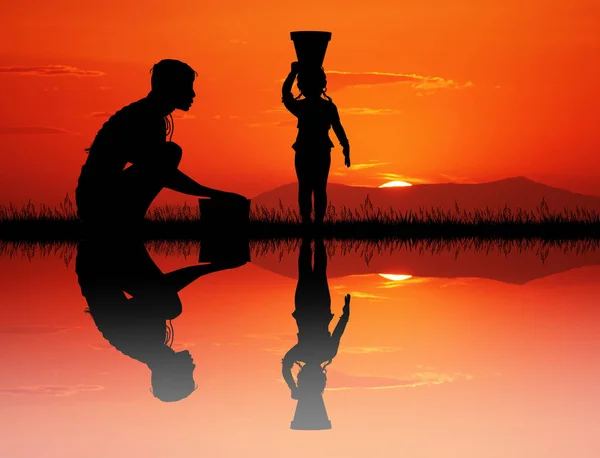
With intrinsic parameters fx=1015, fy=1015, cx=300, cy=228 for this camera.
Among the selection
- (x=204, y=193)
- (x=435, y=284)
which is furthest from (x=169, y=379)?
(x=204, y=193)

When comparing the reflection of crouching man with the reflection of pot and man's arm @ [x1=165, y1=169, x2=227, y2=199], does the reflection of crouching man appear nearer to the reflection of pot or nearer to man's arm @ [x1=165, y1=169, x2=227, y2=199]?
man's arm @ [x1=165, y1=169, x2=227, y2=199]

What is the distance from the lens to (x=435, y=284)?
8.34 m

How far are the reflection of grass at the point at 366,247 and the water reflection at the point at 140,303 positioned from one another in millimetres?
729


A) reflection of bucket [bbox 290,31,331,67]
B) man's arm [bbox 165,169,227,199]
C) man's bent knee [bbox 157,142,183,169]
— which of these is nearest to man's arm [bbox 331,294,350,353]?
man's arm [bbox 165,169,227,199]

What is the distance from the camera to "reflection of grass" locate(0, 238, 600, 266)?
11.8 meters

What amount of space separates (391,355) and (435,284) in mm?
3436

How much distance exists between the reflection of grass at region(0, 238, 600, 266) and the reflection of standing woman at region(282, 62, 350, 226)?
84cm

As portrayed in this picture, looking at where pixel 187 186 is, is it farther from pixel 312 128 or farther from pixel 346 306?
pixel 346 306

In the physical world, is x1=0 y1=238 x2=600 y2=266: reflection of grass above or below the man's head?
below

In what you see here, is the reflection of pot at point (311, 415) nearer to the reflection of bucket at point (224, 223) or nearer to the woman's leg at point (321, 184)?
the reflection of bucket at point (224, 223)

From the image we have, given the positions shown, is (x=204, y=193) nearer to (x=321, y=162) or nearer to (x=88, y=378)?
(x=321, y=162)

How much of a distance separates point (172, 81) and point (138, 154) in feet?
2.60

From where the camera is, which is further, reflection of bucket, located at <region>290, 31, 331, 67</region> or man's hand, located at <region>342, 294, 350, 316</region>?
reflection of bucket, located at <region>290, 31, 331, 67</region>

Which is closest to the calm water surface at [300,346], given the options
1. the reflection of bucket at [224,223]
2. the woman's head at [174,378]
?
the woman's head at [174,378]
